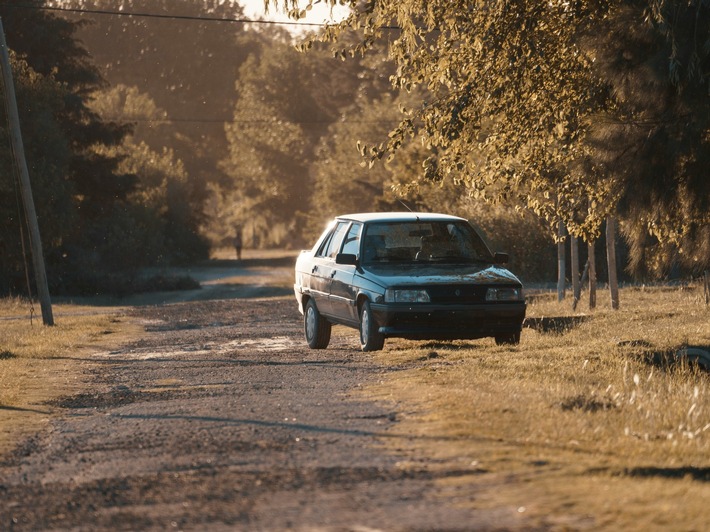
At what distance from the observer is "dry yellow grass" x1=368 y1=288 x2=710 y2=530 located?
689 centimetres

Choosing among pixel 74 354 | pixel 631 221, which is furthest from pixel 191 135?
pixel 631 221

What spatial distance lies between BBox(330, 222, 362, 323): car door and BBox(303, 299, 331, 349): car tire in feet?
2.58

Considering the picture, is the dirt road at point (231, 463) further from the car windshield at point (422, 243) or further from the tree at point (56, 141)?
the tree at point (56, 141)

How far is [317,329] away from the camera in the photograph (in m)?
17.8

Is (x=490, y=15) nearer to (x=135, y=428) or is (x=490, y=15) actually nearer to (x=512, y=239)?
(x=135, y=428)

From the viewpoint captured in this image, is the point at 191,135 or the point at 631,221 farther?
the point at 191,135

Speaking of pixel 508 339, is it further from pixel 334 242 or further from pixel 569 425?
pixel 569 425

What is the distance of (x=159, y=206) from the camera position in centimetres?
6119

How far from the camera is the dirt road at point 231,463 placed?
6730 mm

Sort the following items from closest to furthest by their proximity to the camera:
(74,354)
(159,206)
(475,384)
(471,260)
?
(475,384), (471,260), (74,354), (159,206)

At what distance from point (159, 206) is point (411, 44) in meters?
46.6

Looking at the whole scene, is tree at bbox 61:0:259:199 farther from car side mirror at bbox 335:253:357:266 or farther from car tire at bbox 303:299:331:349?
car side mirror at bbox 335:253:357:266

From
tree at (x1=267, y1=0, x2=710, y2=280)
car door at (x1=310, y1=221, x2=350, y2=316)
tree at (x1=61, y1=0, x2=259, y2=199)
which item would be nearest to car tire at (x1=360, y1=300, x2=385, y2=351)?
car door at (x1=310, y1=221, x2=350, y2=316)

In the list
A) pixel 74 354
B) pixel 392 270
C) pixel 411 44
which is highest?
pixel 411 44
